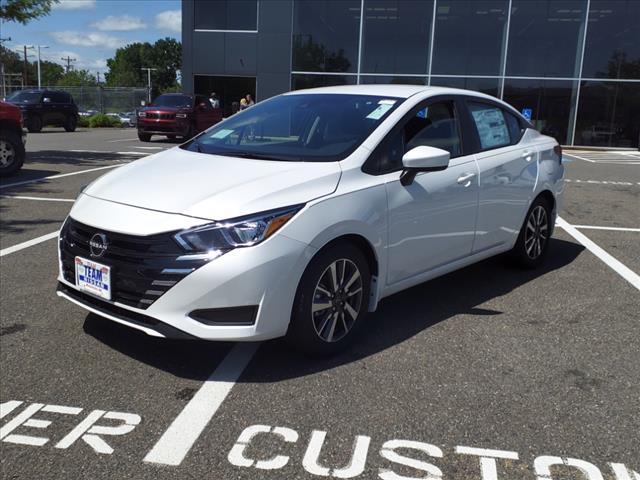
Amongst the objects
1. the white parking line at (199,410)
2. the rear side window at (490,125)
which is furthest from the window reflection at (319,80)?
the white parking line at (199,410)

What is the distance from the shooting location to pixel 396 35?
24.6 meters

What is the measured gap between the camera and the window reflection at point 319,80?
24.9 meters

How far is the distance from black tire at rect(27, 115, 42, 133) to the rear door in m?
24.1

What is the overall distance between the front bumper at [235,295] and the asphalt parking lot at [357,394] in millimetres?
316

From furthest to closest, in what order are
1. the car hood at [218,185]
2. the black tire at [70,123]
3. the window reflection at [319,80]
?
the black tire at [70,123]
the window reflection at [319,80]
the car hood at [218,185]

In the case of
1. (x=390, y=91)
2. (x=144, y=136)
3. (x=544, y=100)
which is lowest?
(x=144, y=136)

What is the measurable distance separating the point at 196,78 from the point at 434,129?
2401 cm

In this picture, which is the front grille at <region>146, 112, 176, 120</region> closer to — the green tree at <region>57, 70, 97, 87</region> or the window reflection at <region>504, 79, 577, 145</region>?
the window reflection at <region>504, 79, 577, 145</region>

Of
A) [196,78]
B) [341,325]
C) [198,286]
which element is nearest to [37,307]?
[198,286]

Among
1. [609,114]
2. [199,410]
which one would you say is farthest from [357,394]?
[609,114]

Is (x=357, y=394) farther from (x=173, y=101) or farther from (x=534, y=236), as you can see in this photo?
(x=173, y=101)

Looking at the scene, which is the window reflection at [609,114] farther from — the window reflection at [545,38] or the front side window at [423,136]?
the front side window at [423,136]

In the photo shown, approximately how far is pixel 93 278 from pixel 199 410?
3.07 ft

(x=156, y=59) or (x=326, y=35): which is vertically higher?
(x=156, y=59)
